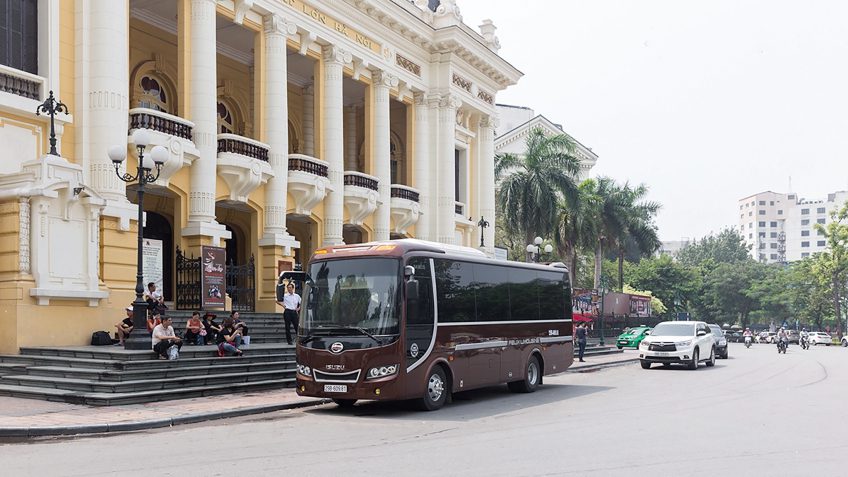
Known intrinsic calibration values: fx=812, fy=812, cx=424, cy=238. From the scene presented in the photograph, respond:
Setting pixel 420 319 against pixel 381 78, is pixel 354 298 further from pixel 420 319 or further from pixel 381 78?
pixel 381 78

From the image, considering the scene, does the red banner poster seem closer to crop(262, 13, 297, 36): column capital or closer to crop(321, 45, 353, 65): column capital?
crop(262, 13, 297, 36): column capital

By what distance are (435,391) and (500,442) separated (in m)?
4.35

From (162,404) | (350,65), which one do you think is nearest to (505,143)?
(350,65)

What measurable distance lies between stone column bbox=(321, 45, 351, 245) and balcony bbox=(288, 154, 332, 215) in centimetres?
65

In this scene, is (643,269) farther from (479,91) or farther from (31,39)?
(31,39)

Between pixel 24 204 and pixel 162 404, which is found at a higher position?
pixel 24 204

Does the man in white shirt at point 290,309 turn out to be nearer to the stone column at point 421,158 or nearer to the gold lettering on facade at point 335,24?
the gold lettering on facade at point 335,24

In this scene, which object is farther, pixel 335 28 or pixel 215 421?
pixel 335 28

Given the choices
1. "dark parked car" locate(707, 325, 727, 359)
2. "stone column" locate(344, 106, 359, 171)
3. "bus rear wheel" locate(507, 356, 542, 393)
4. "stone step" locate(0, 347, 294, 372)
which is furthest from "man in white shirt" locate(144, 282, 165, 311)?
"dark parked car" locate(707, 325, 727, 359)

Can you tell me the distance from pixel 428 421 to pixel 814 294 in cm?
8528

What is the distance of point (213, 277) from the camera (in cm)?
2378

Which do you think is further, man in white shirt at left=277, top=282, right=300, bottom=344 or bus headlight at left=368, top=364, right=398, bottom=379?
man in white shirt at left=277, top=282, right=300, bottom=344

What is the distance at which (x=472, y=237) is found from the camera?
1640 inches

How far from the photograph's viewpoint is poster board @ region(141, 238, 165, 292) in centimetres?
2238
